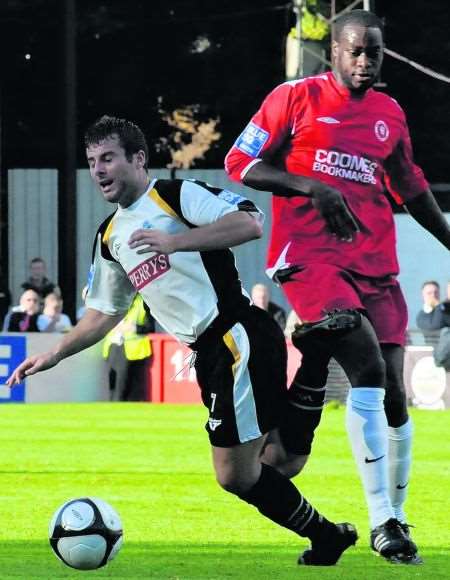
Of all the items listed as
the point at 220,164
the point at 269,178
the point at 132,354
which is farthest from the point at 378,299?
the point at 220,164

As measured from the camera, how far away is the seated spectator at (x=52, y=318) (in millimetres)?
23203

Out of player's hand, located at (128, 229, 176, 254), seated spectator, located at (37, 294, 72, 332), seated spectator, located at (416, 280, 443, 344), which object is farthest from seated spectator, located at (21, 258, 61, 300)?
player's hand, located at (128, 229, 176, 254)

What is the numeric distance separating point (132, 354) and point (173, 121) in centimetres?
1467

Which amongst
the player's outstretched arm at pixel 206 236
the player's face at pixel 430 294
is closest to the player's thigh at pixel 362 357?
the player's outstretched arm at pixel 206 236

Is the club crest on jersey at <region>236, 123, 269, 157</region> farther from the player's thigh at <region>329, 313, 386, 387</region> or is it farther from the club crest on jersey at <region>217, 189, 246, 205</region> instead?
the player's thigh at <region>329, 313, 386, 387</region>

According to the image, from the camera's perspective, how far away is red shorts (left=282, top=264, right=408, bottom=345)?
831cm

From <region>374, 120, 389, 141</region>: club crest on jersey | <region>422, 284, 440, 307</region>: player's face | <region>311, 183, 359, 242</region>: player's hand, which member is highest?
<region>374, 120, 389, 141</region>: club crest on jersey

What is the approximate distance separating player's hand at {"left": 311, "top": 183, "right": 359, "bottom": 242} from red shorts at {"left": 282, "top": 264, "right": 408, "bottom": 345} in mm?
342

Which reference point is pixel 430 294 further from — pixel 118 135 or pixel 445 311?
pixel 118 135

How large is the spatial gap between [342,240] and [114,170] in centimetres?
112

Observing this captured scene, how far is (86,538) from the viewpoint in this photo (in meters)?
8.00

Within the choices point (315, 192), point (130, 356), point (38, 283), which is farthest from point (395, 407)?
point (38, 283)

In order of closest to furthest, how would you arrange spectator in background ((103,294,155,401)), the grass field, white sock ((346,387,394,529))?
white sock ((346,387,394,529)) → the grass field → spectator in background ((103,294,155,401))

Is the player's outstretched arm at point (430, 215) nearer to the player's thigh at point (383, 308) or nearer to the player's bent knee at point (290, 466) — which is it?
the player's thigh at point (383, 308)
